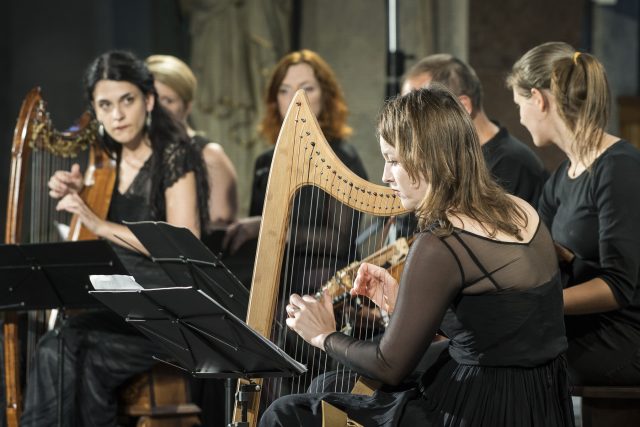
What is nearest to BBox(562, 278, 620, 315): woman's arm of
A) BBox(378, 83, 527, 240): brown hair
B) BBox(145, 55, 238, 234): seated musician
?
BBox(378, 83, 527, 240): brown hair

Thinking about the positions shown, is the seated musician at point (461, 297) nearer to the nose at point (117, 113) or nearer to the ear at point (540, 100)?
the ear at point (540, 100)

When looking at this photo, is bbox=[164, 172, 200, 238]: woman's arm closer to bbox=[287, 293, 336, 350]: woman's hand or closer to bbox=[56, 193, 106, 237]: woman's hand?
bbox=[56, 193, 106, 237]: woman's hand

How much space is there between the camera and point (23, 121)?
3994mm

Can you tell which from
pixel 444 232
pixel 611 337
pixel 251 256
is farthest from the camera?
pixel 251 256

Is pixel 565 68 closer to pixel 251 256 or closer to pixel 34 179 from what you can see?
pixel 251 256

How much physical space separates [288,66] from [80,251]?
1.79 metres

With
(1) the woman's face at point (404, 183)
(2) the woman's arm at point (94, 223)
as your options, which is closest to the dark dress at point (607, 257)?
(1) the woman's face at point (404, 183)

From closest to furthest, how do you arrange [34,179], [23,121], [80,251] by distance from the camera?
[80,251], [23,121], [34,179]

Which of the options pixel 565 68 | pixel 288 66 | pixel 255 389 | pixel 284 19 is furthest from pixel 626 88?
pixel 255 389

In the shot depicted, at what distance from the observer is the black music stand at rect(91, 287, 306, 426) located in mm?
2615

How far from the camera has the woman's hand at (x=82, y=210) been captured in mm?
3998

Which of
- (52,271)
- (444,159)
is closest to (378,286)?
(444,159)

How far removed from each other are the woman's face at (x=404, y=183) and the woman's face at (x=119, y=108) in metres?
1.86

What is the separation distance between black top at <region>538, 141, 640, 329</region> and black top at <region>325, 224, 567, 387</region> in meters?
0.61
